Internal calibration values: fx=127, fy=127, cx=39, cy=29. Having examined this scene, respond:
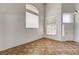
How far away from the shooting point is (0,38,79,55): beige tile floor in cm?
175

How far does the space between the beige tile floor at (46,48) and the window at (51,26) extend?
113 millimetres

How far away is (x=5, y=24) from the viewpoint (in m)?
1.73

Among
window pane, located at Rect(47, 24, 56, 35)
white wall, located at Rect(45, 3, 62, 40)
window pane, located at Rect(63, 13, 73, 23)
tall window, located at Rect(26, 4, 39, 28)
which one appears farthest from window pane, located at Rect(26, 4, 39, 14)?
window pane, located at Rect(63, 13, 73, 23)

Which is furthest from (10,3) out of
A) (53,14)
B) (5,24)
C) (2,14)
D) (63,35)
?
(63,35)

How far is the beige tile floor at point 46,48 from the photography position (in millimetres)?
1751

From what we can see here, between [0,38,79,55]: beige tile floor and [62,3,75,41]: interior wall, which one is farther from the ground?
[62,3,75,41]: interior wall

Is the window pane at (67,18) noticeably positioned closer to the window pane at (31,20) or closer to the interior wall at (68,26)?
the interior wall at (68,26)

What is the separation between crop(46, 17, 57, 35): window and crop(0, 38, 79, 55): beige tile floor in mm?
113

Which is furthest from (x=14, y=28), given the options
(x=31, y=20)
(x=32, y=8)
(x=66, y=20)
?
(x=66, y=20)

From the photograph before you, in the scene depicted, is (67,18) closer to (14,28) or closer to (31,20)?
(31,20)

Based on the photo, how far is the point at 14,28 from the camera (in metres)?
1.77

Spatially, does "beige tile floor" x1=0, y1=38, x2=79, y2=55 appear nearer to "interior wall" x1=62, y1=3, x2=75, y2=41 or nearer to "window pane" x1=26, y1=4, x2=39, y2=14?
"interior wall" x1=62, y1=3, x2=75, y2=41

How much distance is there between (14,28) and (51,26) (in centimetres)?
52

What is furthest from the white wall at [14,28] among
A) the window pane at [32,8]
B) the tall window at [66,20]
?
the tall window at [66,20]
